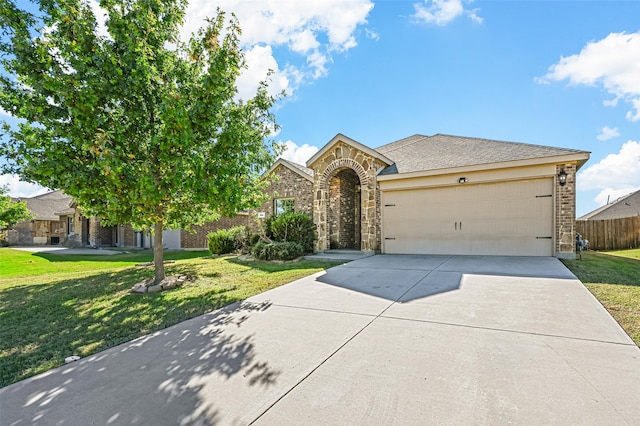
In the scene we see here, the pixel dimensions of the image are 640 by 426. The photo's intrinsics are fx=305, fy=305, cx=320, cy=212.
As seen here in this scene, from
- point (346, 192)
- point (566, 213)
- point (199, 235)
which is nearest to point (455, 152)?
point (566, 213)

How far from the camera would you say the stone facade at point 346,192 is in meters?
11.9

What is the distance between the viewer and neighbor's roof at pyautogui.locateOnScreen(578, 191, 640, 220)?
19.9 metres

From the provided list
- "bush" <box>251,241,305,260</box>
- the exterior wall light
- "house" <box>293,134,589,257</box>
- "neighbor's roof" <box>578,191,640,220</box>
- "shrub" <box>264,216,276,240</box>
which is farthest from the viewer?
"neighbor's roof" <box>578,191,640,220</box>

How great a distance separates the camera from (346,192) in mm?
14039

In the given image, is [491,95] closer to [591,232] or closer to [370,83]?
[370,83]

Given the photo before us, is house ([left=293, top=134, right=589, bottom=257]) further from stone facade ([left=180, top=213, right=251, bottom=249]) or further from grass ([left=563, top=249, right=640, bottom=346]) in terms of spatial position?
stone facade ([left=180, top=213, right=251, bottom=249])

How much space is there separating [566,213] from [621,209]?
57.1ft

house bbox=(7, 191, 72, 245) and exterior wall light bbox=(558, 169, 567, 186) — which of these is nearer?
exterior wall light bbox=(558, 169, 567, 186)

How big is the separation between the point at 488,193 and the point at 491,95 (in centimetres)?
352

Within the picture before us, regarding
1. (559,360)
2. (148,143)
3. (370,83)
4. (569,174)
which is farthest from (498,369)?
(370,83)

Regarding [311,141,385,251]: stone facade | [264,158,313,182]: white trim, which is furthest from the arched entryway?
[264,158,313,182]: white trim

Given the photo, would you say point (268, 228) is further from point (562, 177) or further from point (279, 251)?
point (562, 177)

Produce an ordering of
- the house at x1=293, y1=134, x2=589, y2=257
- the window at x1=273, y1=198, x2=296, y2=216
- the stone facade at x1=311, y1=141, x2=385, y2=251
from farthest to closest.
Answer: the window at x1=273, y1=198, x2=296, y2=216
the stone facade at x1=311, y1=141, x2=385, y2=251
the house at x1=293, y1=134, x2=589, y2=257

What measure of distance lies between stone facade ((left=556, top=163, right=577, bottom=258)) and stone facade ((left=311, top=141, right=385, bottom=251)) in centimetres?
559
